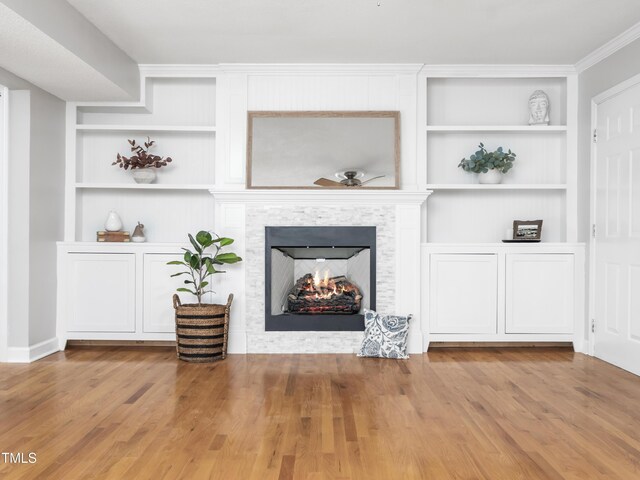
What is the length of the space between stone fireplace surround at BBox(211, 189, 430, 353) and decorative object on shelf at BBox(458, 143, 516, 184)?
69cm

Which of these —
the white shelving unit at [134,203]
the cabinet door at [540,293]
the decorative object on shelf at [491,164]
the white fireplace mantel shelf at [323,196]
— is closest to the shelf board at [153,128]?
the white shelving unit at [134,203]

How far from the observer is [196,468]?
2.29 metres

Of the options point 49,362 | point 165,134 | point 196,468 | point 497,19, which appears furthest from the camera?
point 165,134

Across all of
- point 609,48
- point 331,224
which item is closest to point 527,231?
point 609,48

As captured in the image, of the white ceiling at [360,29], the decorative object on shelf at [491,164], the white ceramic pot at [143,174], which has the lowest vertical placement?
the white ceramic pot at [143,174]

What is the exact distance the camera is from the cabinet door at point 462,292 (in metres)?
4.90

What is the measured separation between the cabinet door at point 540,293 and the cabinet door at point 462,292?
162mm

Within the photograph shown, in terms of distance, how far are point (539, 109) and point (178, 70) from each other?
10.4 feet

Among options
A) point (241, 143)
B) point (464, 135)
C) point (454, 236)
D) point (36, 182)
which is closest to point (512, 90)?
point (464, 135)

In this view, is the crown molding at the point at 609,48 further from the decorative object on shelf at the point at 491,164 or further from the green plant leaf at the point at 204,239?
the green plant leaf at the point at 204,239

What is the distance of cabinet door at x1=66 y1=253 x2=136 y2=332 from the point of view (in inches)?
194

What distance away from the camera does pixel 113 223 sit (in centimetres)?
504

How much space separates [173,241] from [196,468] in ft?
10.7

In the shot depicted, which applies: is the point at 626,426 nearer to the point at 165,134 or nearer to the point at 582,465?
the point at 582,465
